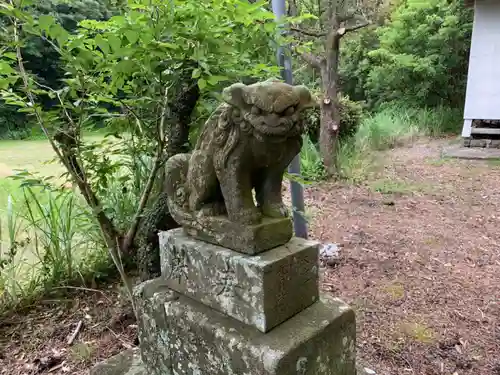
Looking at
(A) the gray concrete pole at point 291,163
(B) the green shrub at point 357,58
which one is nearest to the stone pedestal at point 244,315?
(A) the gray concrete pole at point 291,163

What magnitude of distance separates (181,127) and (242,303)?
3.63 ft

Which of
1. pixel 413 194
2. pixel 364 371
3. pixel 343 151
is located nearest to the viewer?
pixel 364 371

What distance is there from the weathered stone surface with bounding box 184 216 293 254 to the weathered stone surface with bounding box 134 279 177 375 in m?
0.34

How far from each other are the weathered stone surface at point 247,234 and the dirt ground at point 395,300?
102 cm

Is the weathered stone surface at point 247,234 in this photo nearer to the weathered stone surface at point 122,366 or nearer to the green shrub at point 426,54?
the weathered stone surface at point 122,366

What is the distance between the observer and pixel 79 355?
79.6 inches

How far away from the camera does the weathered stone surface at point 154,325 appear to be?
1.48 m

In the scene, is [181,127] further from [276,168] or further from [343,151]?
[343,151]

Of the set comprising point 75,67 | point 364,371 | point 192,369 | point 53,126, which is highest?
point 75,67

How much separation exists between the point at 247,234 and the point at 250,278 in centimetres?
14

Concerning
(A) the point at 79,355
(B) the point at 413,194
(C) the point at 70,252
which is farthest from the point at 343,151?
(A) the point at 79,355

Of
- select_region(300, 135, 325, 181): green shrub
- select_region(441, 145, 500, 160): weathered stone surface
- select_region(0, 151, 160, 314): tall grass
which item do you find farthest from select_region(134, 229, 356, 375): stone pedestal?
select_region(441, 145, 500, 160): weathered stone surface

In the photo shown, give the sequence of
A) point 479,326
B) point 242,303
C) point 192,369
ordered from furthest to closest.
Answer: point 479,326
point 192,369
point 242,303

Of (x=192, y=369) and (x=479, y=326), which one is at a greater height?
(x=192, y=369)
